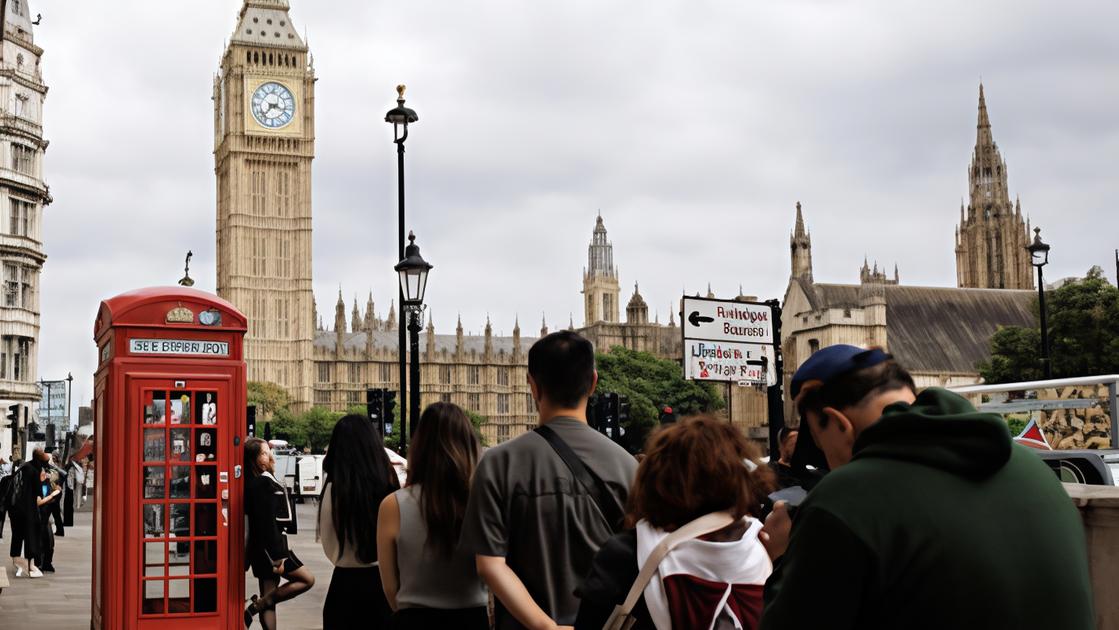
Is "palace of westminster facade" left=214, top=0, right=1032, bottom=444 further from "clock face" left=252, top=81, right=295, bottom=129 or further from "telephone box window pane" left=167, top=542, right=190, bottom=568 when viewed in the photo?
"telephone box window pane" left=167, top=542, right=190, bottom=568

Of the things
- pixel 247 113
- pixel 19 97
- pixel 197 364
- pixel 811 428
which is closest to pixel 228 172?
pixel 247 113

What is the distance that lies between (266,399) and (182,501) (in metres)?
89.8

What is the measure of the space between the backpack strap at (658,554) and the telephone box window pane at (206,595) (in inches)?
252

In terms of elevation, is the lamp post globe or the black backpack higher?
the lamp post globe

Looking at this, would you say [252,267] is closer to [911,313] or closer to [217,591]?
[911,313]

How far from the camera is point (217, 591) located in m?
9.22

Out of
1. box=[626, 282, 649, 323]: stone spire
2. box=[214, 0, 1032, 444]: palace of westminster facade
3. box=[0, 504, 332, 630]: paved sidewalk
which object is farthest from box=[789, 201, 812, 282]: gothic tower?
box=[0, 504, 332, 630]: paved sidewalk

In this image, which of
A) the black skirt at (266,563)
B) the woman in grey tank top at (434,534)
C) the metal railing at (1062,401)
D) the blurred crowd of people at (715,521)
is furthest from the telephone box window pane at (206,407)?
the metal railing at (1062,401)

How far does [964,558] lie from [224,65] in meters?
114

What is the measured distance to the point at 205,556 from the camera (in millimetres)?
9195

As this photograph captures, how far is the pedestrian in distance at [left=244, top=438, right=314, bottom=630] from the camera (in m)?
8.98

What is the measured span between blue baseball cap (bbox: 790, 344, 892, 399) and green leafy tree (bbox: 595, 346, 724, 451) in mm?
89141

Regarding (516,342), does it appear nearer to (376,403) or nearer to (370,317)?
(370,317)

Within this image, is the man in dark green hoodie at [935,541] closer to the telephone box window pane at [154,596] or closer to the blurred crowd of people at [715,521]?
the blurred crowd of people at [715,521]
